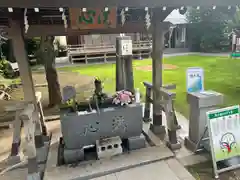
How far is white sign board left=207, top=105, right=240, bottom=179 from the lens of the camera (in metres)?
2.90

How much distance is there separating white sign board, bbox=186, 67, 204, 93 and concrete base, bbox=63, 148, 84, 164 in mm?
2250

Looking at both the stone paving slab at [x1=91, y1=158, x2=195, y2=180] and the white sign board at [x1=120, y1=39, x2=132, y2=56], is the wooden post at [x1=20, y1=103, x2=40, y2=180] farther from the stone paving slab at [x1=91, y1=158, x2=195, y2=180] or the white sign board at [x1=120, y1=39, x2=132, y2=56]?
the white sign board at [x1=120, y1=39, x2=132, y2=56]

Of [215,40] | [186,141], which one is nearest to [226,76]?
[186,141]

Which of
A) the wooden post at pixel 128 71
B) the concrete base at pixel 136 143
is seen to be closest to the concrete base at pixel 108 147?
the concrete base at pixel 136 143

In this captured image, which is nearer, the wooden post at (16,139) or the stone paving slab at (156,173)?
the stone paving slab at (156,173)

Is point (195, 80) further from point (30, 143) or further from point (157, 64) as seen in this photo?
point (30, 143)

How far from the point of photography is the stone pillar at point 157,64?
3852 millimetres

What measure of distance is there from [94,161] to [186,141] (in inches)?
69.5

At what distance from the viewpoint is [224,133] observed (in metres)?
2.98

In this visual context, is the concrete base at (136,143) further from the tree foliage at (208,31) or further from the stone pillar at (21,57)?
the tree foliage at (208,31)

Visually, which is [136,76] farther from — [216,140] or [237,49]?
[237,49]

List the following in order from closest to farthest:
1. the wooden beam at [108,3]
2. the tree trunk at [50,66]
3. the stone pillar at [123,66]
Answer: the wooden beam at [108,3]
the stone pillar at [123,66]
the tree trunk at [50,66]

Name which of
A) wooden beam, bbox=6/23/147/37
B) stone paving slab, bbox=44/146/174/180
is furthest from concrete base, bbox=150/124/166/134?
wooden beam, bbox=6/23/147/37

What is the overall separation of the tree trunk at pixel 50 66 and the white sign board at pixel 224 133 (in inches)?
183
